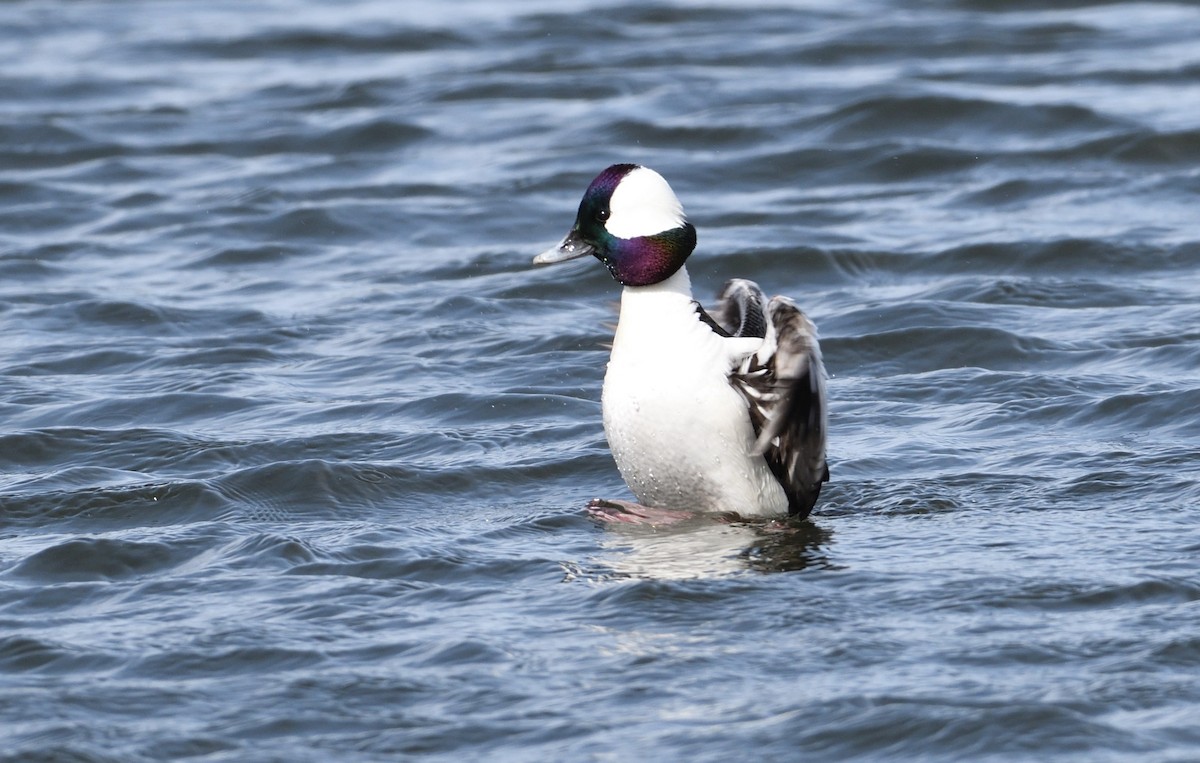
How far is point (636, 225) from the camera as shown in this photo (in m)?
6.79

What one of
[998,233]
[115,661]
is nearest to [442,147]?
[998,233]

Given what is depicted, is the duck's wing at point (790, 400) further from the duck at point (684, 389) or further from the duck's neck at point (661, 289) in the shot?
the duck's neck at point (661, 289)

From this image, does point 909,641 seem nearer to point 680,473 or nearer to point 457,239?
point 680,473

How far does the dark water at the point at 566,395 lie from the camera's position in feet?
17.6

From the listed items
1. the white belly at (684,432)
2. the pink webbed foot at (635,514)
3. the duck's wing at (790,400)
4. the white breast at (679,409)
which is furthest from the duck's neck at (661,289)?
the pink webbed foot at (635,514)

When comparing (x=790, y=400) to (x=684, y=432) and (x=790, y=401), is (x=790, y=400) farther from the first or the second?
(x=684, y=432)

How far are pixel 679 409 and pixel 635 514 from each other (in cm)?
53

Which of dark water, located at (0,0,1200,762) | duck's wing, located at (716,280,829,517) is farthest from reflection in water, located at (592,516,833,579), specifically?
duck's wing, located at (716,280,829,517)

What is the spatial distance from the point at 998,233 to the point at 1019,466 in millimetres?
4559

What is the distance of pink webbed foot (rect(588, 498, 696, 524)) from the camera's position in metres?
6.94

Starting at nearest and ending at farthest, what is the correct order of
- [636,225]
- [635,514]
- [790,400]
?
[790,400], [636,225], [635,514]

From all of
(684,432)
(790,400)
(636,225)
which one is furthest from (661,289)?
(790,400)

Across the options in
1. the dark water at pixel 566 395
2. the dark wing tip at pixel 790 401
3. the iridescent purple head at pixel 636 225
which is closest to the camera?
the dark water at pixel 566 395

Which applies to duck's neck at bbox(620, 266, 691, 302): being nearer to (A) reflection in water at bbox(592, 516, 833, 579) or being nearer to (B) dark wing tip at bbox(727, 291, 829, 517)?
(B) dark wing tip at bbox(727, 291, 829, 517)
